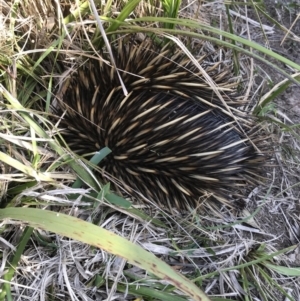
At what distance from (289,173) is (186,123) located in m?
0.53

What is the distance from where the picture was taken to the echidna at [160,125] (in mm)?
1188

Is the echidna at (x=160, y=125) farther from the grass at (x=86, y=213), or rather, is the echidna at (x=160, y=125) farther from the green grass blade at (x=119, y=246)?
the green grass blade at (x=119, y=246)

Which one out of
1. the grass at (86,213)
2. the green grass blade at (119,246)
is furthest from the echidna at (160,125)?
the green grass blade at (119,246)

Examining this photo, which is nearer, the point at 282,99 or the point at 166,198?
the point at 166,198

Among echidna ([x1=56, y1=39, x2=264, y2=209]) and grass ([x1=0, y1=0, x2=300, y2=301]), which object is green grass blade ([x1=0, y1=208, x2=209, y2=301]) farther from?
echidna ([x1=56, y1=39, x2=264, y2=209])

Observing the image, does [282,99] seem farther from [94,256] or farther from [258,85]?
[94,256]

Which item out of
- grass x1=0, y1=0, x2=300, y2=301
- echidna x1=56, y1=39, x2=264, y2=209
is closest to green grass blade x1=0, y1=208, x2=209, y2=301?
grass x1=0, y1=0, x2=300, y2=301

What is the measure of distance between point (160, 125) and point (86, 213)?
0.29 m

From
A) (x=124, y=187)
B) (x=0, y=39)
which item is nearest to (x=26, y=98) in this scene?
(x=0, y=39)

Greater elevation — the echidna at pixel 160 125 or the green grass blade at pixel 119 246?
the green grass blade at pixel 119 246

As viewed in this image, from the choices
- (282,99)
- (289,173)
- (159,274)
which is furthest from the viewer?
(282,99)

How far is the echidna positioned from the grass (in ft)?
0.21

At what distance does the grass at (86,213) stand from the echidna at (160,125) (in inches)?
2.5

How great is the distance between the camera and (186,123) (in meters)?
1.18
